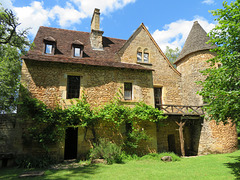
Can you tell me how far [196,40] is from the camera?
14.9 metres

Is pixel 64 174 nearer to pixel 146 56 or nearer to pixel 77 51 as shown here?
pixel 77 51

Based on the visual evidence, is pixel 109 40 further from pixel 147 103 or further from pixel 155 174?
pixel 155 174

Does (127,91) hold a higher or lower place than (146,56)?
lower

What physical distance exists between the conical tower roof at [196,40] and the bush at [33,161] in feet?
45.8

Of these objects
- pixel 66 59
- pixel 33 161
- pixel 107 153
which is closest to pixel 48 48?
pixel 66 59

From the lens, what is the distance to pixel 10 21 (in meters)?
8.72

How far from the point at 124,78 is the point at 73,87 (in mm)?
3695

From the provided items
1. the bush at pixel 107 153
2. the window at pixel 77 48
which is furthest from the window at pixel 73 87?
the bush at pixel 107 153

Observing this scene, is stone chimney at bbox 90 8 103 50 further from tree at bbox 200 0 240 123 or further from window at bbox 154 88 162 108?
tree at bbox 200 0 240 123

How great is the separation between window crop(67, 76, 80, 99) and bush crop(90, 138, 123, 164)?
3.52 meters

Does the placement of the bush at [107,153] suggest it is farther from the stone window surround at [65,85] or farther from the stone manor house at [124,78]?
the stone window surround at [65,85]

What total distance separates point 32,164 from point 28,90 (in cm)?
419

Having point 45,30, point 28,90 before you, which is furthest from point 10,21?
point 45,30

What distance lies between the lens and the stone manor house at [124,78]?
9.99m
